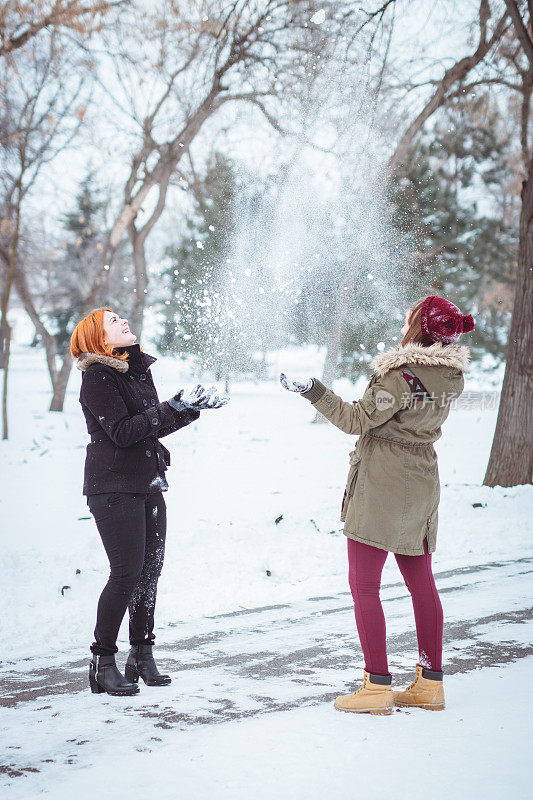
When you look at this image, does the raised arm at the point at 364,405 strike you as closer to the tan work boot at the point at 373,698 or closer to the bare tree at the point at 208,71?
the tan work boot at the point at 373,698

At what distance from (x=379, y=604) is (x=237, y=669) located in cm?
101

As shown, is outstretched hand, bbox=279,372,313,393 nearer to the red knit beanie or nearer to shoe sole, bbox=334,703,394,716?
the red knit beanie

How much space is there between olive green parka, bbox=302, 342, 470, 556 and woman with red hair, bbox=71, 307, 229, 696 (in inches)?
28.0

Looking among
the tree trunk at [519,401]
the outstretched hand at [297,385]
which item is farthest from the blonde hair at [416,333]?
the tree trunk at [519,401]

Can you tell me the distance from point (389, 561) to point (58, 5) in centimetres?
1199

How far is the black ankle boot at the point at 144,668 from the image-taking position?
391cm

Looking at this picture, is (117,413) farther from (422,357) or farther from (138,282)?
(138,282)

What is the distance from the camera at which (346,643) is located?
15.1 feet

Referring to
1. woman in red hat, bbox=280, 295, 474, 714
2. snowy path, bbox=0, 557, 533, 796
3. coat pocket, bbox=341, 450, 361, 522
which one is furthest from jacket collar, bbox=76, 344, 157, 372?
snowy path, bbox=0, 557, 533, 796

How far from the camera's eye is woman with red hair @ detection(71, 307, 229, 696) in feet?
12.5

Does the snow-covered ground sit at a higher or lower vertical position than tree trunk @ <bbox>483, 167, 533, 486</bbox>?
lower

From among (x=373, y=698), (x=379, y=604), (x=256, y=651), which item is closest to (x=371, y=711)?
(x=373, y=698)

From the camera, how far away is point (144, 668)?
3.94 metres

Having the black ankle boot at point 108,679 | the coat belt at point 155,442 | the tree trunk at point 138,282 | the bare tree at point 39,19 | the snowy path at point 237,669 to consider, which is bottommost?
the snowy path at point 237,669
